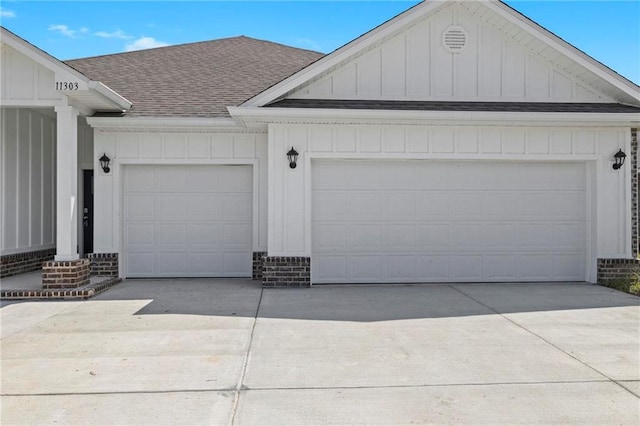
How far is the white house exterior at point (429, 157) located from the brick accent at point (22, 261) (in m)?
0.19

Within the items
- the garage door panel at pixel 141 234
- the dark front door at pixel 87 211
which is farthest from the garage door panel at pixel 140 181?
the dark front door at pixel 87 211

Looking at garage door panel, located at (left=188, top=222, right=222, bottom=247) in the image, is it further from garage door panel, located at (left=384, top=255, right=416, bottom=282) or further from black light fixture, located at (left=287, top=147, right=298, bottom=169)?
→ garage door panel, located at (left=384, top=255, right=416, bottom=282)

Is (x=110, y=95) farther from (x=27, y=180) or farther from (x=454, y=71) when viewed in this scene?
(x=454, y=71)

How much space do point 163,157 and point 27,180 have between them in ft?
10.0

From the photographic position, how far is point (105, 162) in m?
10.2

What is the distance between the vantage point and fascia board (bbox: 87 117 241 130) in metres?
9.84

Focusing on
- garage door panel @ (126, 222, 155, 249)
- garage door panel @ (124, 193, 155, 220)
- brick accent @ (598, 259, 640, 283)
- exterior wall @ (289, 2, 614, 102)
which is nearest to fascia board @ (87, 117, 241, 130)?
garage door panel @ (124, 193, 155, 220)

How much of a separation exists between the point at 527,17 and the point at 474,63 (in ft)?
3.93

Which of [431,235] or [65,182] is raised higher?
[65,182]

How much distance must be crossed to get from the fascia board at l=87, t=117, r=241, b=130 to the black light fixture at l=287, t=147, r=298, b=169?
1402 millimetres

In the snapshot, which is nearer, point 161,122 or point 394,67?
point 394,67

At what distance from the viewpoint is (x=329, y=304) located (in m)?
8.00

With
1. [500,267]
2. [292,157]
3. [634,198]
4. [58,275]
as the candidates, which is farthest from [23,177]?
[634,198]

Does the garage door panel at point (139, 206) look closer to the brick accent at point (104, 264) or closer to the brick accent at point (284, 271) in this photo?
the brick accent at point (104, 264)
